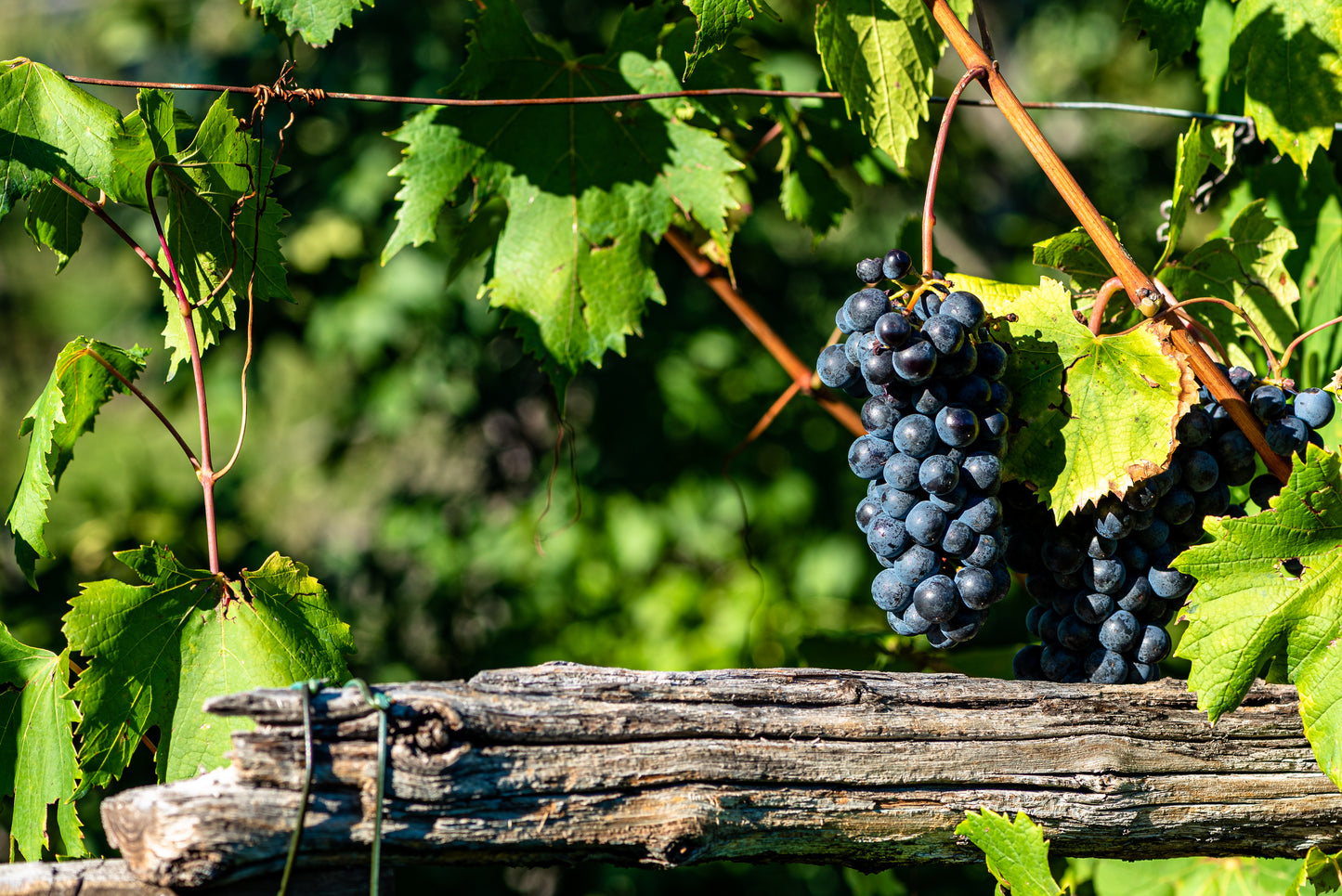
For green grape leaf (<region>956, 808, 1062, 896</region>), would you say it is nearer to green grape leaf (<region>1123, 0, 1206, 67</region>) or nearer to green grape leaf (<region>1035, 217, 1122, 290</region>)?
green grape leaf (<region>1035, 217, 1122, 290</region>)

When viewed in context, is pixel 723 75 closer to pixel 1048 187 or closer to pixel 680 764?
pixel 680 764

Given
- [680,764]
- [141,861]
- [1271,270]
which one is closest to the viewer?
[141,861]

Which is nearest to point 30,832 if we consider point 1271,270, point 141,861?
point 141,861

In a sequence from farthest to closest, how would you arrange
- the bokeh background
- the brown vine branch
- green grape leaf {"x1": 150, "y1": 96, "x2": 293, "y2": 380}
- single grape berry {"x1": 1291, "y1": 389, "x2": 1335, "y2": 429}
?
the bokeh background < the brown vine branch < green grape leaf {"x1": 150, "y1": 96, "x2": 293, "y2": 380} < single grape berry {"x1": 1291, "y1": 389, "x2": 1335, "y2": 429}

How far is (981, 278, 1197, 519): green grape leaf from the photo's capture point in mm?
962

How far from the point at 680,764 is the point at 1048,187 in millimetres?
3245

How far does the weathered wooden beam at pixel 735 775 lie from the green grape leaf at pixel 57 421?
0.50 meters

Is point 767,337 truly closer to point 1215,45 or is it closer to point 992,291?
point 992,291

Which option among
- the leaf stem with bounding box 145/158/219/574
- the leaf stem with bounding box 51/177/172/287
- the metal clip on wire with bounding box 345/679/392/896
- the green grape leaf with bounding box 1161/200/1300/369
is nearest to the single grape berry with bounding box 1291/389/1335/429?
the green grape leaf with bounding box 1161/200/1300/369

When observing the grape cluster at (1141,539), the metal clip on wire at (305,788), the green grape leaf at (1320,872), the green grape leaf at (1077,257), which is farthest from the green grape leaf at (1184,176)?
the metal clip on wire at (305,788)

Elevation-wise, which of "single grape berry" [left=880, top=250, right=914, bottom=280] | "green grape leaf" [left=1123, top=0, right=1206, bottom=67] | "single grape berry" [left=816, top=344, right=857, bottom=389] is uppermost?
"green grape leaf" [left=1123, top=0, right=1206, bottom=67]

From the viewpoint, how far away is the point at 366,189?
2432 millimetres

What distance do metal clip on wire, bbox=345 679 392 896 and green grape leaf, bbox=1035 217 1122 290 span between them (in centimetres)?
82

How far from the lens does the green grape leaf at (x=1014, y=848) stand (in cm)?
94
